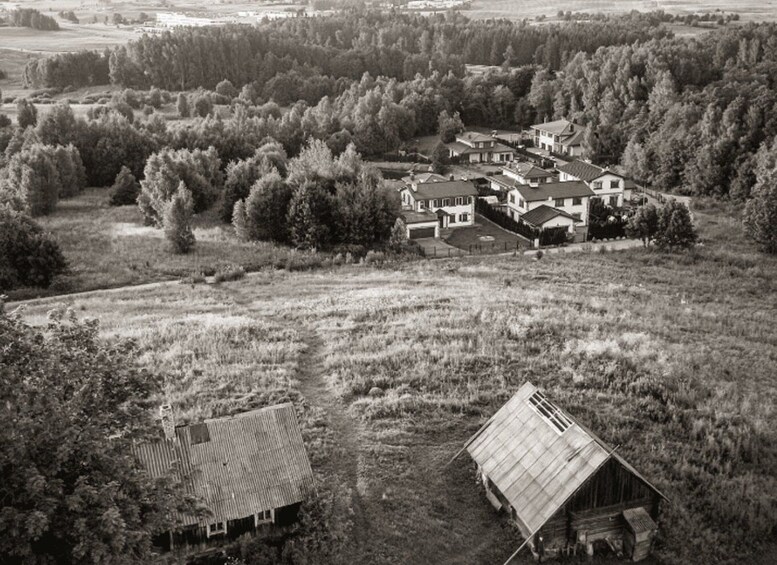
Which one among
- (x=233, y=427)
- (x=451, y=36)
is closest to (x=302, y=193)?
(x=233, y=427)

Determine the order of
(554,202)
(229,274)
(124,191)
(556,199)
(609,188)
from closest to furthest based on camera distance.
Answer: (229,274) < (556,199) < (554,202) < (609,188) < (124,191)

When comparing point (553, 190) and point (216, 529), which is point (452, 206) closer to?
point (553, 190)

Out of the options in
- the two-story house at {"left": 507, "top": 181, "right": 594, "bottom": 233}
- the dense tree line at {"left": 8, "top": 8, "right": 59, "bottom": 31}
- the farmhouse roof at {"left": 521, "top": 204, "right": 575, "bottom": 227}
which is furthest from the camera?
the dense tree line at {"left": 8, "top": 8, "right": 59, "bottom": 31}

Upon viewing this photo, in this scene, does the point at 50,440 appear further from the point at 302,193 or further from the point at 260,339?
the point at 302,193

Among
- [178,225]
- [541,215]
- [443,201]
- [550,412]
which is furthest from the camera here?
[443,201]

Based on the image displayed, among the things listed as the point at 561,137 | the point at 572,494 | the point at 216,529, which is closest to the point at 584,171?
the point at 561,137

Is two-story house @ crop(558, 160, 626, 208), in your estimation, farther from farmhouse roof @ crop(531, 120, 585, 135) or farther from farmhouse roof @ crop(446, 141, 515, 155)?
farmhouse roof @ crop(531, 120, 585, 135)

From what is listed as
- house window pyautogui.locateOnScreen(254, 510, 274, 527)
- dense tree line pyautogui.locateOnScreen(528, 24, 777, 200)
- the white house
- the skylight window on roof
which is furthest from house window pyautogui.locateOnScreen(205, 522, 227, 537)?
dense tree line pyautogui.locateOnScreen(528, 24, 777, 200)
